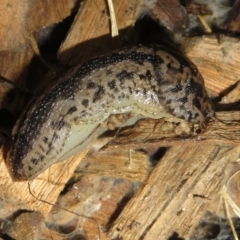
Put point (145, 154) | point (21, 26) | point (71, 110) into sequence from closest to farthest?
point (71, 110), point (21, 26), point (145, 154)

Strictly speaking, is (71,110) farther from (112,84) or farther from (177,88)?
(177,88)

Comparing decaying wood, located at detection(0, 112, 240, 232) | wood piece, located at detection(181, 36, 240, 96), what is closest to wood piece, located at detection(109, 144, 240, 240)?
decaying wood, located at detection(0, 112, 240, 232)

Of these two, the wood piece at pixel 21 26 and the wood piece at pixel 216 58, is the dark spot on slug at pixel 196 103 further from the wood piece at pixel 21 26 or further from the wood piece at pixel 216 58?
the wood piece at pixel 21 26

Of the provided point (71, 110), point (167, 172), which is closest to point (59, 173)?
point (71, 110)

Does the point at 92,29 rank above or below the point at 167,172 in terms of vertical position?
above

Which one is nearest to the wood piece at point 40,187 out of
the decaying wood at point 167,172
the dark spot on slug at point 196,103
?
the decaying wood at point 167,172

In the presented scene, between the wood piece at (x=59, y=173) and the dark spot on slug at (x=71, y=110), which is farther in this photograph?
the wood piece at (x=59, y=173)
